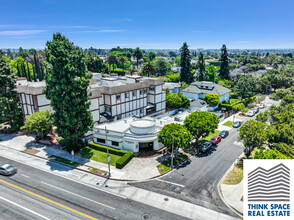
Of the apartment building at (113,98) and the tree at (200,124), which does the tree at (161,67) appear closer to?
the apartment building at (113,98)

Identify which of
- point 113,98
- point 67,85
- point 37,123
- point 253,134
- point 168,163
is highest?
point 67,85

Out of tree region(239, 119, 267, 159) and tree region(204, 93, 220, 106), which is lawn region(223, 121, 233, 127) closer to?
tree region(204, 93, 220, 106)

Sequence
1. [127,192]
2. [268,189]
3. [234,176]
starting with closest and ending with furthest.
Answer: [268,189] → [127,192] → [234,176]

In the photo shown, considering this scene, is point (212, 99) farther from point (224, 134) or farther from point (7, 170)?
point (7, 170)

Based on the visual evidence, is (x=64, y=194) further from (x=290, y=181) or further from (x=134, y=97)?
(x=134, y=97)

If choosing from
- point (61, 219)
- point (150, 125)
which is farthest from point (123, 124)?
point (61, 219)

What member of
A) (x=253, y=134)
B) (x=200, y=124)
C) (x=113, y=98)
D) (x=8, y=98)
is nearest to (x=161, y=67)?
(x=113, y=98)
